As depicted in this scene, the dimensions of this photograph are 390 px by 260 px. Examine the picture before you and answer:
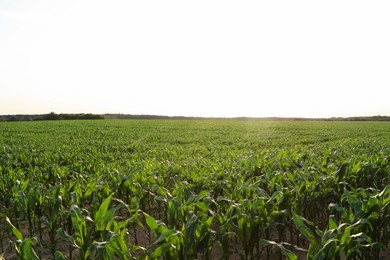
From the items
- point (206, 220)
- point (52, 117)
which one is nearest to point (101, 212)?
point (206, 220)

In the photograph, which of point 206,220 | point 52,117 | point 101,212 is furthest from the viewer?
point 52,117

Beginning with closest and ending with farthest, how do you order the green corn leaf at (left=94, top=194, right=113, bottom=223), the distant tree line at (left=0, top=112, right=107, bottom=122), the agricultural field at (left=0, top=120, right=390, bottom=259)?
the agricultural field at (left=0, top=120, right=390, bottom=259) → the green corn leaf at (left=94, top=194, right=113, bottom=223) → the distant tree line at (left=0, top=112, right=107, bottom=122)

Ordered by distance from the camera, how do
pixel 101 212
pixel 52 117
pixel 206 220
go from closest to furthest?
1. pixel 101 212
2. pixel 206 220
3. pixel 52 117

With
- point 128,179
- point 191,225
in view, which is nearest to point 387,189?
point 191,225

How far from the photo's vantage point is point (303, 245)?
4664 mm

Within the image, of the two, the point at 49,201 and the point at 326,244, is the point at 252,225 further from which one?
the point at 49,201

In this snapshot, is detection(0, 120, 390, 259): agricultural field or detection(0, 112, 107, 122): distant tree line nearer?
detection(0, 120, 390, 259): agricultural field

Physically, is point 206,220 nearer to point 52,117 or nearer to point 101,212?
point 101,212

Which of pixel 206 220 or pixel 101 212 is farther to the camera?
pixel 206 220

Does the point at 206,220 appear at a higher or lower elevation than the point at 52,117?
lower

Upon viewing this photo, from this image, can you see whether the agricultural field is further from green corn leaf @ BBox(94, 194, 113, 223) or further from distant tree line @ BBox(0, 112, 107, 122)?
distant tree line @ BBox(0, 112, 107, 122)

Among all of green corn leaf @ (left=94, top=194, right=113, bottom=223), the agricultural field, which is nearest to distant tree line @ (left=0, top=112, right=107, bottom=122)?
the agricultural field

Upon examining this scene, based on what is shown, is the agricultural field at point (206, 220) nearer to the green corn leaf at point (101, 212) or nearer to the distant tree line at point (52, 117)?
the green corn leaf at point (101, 212)

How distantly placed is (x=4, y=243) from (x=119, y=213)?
6.35ft
